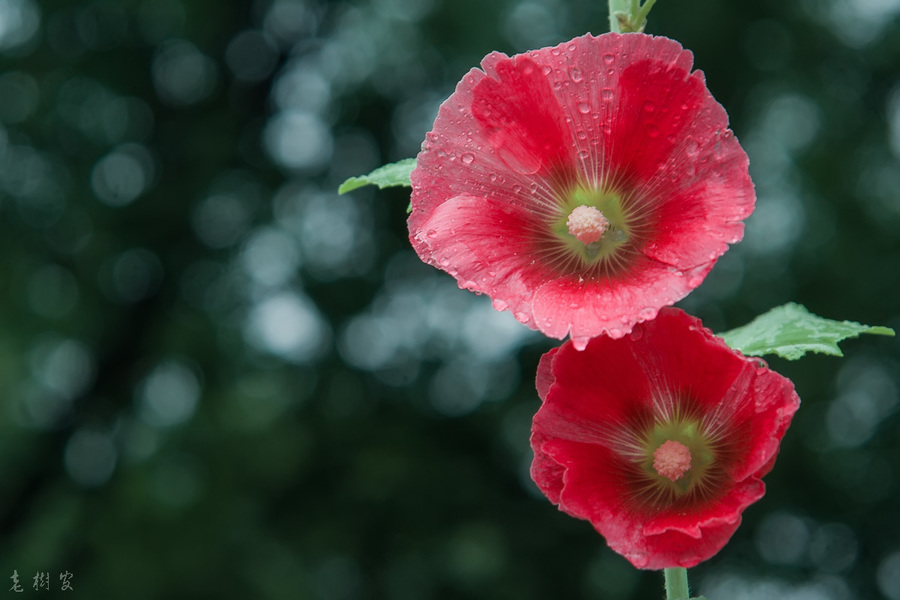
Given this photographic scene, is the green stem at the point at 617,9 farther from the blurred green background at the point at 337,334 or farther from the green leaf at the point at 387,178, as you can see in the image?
the blurred green background at the point at 337,334

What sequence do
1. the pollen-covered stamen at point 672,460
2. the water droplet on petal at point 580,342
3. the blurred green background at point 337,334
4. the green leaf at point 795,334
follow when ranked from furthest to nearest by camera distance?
the blurred green background at point 337,334
the green leaf at point 795,334
the pollen-covered stamen at point 672,460
the water droplet on petal at point 580,342

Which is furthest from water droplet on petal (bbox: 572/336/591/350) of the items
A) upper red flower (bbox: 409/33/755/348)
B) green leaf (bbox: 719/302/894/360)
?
green leaf (bbox: 719/302/894/360)

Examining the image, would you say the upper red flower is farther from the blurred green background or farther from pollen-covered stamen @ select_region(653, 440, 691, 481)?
the blurred green background

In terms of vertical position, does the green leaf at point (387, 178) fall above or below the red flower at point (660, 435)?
above

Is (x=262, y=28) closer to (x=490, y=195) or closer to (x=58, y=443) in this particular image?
(x=58, y=443)

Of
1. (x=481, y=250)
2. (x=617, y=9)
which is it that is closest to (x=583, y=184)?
(x=481, y=250)

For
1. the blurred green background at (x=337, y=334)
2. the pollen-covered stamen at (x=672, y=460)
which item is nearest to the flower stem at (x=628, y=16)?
the pollen-covered stamen at (x=672, y=460)

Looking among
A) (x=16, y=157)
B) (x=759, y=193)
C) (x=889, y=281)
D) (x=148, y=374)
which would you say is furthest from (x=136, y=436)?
(x=889, y=281)

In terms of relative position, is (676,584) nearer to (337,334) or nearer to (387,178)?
(387,178)
